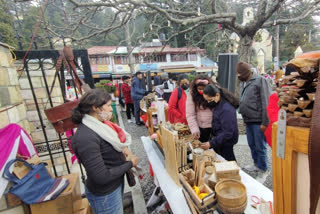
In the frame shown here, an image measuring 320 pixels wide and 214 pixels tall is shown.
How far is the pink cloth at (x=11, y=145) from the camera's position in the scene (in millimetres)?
1473

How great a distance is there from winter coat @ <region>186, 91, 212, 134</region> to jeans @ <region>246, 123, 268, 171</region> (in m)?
0.98

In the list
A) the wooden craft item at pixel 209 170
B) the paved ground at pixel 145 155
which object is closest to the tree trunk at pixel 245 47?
the paved ground at pixel 145 155

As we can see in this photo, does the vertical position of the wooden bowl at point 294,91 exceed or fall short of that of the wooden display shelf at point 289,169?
it exceeds it

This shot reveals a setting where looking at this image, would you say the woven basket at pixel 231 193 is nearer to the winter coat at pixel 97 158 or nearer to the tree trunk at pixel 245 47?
the winter coat at pixel 97 158

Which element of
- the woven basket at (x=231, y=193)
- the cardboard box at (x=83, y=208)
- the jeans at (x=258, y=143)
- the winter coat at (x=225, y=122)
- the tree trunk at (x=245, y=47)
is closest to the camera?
the woven basket at (x=231, y=193)

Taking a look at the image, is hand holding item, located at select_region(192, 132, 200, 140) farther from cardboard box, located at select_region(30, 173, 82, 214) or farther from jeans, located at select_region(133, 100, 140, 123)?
jeans, located at select_region(133, 100, 140, 123)

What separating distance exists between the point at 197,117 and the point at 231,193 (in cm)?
150

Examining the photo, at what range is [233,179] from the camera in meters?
1.31

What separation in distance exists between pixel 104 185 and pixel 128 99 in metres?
5.75

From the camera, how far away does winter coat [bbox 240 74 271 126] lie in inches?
106

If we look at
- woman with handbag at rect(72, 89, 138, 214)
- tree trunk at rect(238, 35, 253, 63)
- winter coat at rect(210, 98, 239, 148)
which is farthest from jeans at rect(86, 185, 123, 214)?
tree trunk at rect(238, 35, 253, 63)

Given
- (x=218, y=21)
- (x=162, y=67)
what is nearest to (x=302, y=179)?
(x=218, y=21)

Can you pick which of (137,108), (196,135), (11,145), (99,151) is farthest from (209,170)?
(137,108)

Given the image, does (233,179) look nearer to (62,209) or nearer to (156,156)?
(156,156)
